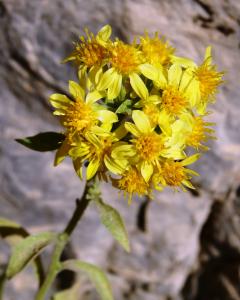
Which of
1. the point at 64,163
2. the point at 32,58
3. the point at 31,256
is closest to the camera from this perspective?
the point at 31,256

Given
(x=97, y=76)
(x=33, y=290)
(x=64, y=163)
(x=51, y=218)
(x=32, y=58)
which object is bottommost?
(x=33, y=290)

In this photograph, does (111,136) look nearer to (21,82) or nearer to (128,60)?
(128,60)

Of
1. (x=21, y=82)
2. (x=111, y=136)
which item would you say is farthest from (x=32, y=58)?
(x=111, y=136)

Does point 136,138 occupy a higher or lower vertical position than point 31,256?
higher

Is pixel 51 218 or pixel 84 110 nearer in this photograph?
pixel 84 110

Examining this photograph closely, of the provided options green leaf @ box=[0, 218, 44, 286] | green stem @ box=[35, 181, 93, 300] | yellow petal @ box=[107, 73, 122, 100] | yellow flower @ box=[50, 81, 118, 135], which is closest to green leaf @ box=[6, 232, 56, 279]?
green stem @ box=[35, 181, 93, 300]

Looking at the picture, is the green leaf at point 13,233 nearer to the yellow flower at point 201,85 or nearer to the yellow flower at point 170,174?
the yellow flower at point 170,174

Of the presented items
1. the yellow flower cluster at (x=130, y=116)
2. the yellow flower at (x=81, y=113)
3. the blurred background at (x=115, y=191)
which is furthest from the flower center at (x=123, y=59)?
the blurred background at (x=115, y=191)
